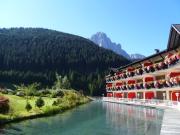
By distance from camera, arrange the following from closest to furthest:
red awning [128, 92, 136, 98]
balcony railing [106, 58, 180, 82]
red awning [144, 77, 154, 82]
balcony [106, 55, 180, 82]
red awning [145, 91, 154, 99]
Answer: balcony [106, 55, 180, 82] < balcony railing [106, 58, 180, 82] < red awning [145, 91, 154, 99] < red awning [144, 77, 154, 82] < red awning [128, 92, 136, 98]

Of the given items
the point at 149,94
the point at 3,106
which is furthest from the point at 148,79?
the point at 3,106

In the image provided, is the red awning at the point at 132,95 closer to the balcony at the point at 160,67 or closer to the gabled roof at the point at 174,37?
the balcony at the point at 160,67

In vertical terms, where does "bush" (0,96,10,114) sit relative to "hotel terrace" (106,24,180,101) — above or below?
below

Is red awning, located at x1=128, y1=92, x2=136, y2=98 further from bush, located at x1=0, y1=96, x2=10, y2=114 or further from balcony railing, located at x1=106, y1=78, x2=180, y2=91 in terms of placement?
bush, located at x1=0, y1=96, x2=10, y2=114

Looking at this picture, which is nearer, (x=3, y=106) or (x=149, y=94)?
(x=3, y=106)

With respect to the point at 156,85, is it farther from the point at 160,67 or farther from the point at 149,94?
the point at 149,94

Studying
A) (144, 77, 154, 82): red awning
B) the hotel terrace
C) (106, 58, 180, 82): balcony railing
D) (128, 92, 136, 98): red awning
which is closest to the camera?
(106, 58, 180, 82): balcony railing

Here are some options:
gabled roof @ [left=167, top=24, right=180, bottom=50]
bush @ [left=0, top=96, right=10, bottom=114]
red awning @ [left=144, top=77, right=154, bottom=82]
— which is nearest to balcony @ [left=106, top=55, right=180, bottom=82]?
red awning @ [left=144, top=77, right=154, bottom=82]

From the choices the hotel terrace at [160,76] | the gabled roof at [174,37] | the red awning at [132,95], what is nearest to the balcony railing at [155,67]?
the hotel terrace at [160,76]

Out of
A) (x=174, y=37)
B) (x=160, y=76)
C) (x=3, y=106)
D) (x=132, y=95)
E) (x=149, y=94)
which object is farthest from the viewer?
(x=132, y=95)

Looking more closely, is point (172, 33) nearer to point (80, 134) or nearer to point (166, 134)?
point (80, 134)

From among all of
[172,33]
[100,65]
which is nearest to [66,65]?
[100,65]

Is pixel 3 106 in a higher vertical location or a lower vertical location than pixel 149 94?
lower

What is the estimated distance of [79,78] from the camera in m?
177
